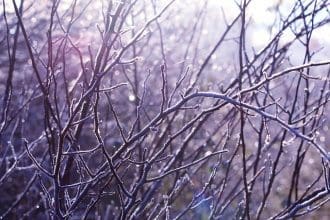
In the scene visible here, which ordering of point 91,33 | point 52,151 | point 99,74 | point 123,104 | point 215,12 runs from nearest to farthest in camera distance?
1. point 99,74
2. point 52,151
3. point 91,33
4. point 123,104
5. point 215,12

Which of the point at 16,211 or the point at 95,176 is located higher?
the point at 16,211

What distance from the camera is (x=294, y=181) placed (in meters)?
3.03

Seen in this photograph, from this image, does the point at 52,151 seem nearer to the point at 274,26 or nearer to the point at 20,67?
the point at 274,26

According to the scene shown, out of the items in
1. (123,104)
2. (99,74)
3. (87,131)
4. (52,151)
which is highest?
(123,104)

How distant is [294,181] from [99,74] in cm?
135

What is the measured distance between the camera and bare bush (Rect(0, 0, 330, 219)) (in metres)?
2.11

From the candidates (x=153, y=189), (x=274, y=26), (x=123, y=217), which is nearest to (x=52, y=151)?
(x=123, y=217)

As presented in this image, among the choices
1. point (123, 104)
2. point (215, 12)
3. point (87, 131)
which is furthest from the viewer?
point (215, 12)

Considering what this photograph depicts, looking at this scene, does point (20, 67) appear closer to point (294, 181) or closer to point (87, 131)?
point (87, 131)

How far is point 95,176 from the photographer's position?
2.12m

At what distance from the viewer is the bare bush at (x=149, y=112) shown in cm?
211

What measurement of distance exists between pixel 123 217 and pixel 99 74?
19.8 inches

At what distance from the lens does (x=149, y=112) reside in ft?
22.9

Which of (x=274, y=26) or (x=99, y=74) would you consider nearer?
(x=99, y=74)
